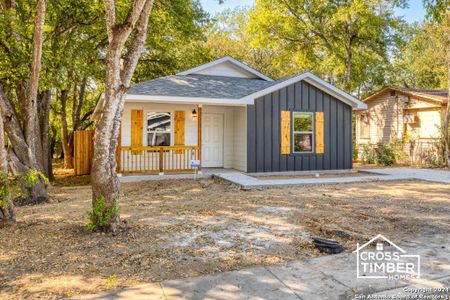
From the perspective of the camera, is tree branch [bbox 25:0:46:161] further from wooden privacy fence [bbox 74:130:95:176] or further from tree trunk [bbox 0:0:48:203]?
wooden privacy fence [bbox 74:130:95:176]

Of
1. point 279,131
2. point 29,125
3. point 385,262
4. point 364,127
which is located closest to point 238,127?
point 279,131

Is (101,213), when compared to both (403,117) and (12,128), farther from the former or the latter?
(403,117)

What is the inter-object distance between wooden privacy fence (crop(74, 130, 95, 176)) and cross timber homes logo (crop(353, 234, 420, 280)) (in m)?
12.9

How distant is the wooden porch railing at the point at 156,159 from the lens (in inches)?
430

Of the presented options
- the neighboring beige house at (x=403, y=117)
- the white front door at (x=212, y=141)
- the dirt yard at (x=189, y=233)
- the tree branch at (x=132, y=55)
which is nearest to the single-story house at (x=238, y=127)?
the white front door at (x=212, y=141)

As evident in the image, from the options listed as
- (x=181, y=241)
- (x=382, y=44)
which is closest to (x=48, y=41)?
(x=181, y=241)

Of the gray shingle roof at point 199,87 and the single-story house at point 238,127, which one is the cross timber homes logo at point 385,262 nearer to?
the single-story house at point 238,127

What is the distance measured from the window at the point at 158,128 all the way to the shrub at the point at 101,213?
23.5 ft

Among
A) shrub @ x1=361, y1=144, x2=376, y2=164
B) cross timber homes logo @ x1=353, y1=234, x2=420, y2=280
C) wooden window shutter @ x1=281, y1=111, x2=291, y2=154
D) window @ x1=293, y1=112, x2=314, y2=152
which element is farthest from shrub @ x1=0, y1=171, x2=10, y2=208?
shrub @ x1=361, y1=144, x2=376, y2=164

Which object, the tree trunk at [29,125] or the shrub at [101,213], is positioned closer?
the shrub at [101,213]

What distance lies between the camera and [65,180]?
1348 centimetres

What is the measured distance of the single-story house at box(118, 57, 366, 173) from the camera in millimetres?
11148

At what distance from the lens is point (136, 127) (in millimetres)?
11234

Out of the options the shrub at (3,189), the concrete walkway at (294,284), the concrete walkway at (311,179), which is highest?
the shrub at (3,189)
